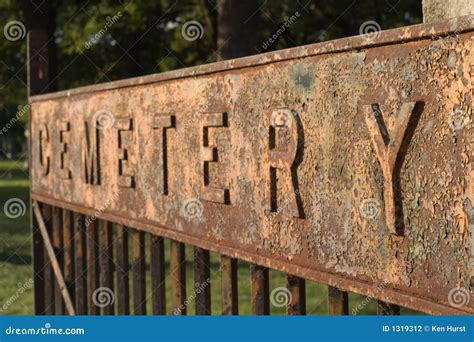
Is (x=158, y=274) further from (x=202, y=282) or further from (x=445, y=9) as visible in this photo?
(x=445, y=9)

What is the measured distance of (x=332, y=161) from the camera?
226cm

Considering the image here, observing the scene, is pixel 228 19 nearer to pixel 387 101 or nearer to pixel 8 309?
pixel 8 309

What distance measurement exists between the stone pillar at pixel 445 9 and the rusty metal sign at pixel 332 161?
21cm

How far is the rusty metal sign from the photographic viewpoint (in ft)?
6.19

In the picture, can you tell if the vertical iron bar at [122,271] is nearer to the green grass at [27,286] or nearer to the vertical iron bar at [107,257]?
the vertical iron bar at [107,257]

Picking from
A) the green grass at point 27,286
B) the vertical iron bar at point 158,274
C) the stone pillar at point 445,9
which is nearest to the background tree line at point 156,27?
the green grass at point 27,286

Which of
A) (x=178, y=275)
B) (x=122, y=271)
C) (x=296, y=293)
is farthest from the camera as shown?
(x=122, y=271)

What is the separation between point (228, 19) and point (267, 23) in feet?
27.4

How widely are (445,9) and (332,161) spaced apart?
0.46m

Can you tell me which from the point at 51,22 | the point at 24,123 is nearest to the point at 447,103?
the point at 51,22

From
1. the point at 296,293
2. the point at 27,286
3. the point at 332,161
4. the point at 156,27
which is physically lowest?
the point at 27,286

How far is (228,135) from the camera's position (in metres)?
2.83

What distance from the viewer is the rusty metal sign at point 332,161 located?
1.89 metres

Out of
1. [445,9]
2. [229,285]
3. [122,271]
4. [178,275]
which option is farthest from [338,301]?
[122,271]
